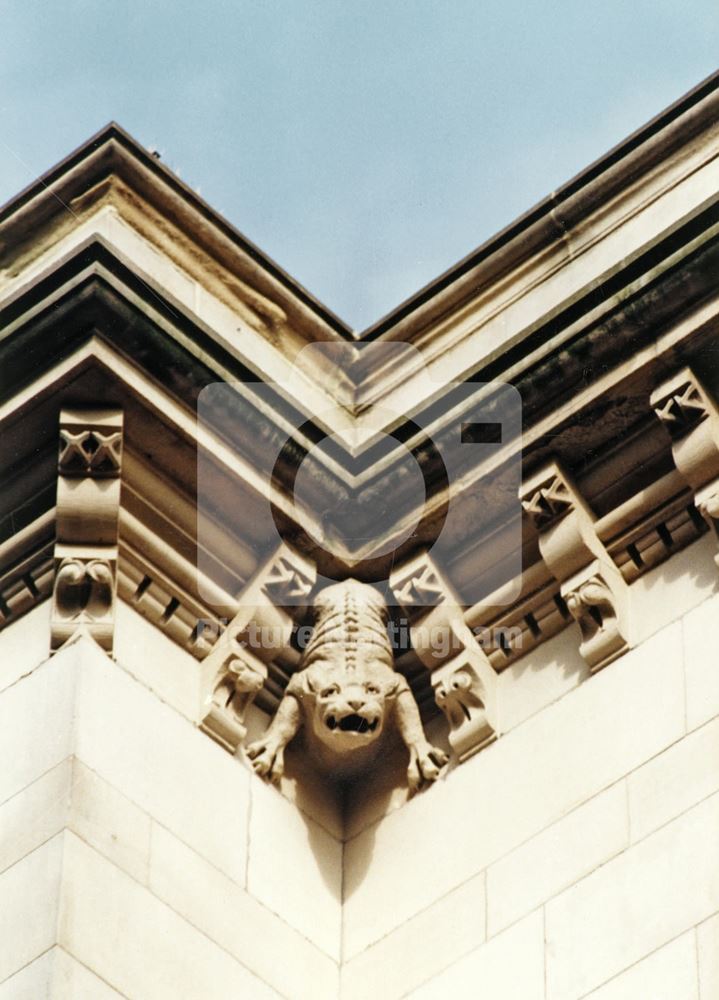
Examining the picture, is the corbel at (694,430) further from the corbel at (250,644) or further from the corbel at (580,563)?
the corbel at (250,644)

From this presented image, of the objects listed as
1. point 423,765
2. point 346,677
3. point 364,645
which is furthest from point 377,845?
point 364,645

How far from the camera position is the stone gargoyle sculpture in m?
9.98

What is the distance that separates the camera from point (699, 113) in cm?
1130

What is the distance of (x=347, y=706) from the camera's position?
9.96m

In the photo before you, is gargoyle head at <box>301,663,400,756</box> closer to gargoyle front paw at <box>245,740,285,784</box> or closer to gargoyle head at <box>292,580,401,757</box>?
gargoyle head at <box>292,580,401,757</box>

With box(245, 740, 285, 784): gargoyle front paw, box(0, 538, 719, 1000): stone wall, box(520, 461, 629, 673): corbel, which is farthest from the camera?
box(245, 740, 285, 784): gargoyle front paw

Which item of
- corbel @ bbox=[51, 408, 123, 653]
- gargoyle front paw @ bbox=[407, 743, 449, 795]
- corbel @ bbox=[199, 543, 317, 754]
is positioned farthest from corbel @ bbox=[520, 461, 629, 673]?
corbel @ bbox=[51, 408, 123, 653]

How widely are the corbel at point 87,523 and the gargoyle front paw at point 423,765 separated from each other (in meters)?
1.28

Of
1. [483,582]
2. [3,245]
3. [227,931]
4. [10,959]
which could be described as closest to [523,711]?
[483,582]

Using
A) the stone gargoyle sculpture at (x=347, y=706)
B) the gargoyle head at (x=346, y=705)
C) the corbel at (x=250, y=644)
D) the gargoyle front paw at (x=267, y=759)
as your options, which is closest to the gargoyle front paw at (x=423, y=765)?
the stone gargoyle sculpture at (x=347, y=706)

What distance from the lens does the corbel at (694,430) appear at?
9852mm

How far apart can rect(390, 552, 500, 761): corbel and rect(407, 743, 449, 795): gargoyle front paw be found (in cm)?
8

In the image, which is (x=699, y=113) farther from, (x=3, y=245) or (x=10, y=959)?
(x=10, y=959)

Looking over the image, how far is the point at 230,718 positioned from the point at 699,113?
11.5ft
